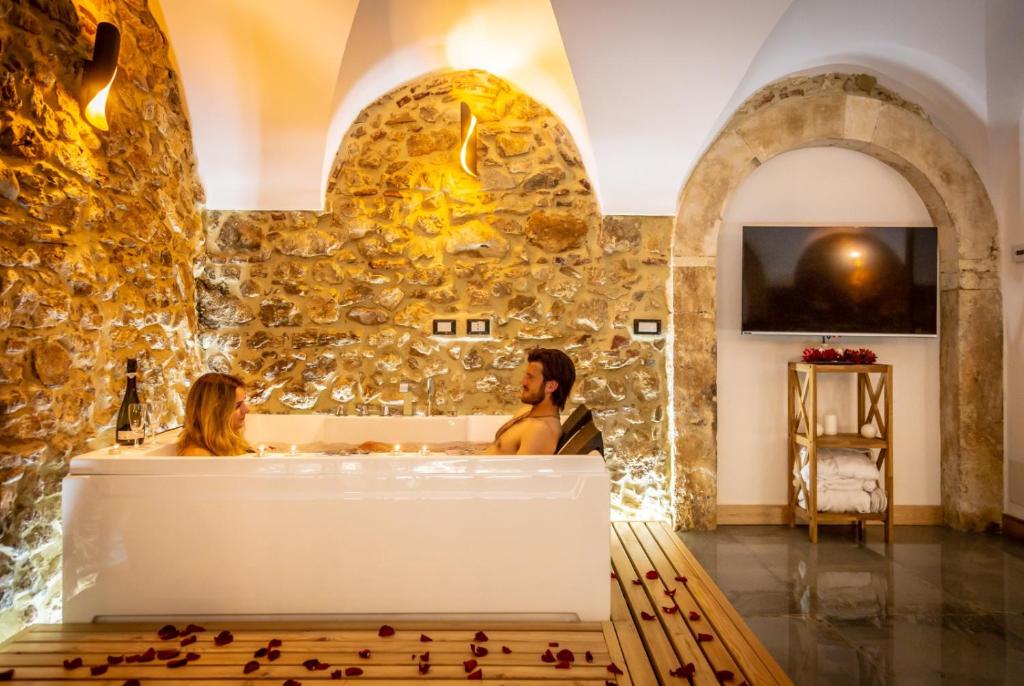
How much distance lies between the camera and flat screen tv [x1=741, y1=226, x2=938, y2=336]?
399cm

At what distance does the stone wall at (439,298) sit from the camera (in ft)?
13.2

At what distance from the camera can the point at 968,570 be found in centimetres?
334

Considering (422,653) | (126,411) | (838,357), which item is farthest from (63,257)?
(838,357)

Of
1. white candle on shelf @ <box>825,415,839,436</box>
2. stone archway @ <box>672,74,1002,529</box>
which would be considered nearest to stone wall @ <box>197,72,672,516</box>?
stone archway @ <box>672,74,1002,529</box>

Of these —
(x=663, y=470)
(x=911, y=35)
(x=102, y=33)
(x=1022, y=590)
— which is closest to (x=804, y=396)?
(x=663, y=470)

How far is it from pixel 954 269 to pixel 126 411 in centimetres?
451

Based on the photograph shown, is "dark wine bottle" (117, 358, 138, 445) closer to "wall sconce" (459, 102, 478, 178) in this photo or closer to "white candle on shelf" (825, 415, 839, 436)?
"wall sconce" (459, 102, 478, 178)

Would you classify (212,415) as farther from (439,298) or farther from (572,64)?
(572,64)

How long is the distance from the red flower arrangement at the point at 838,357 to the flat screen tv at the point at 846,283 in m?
0.15

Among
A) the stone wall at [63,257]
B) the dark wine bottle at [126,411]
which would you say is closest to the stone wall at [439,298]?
the stone wall at [63,257]

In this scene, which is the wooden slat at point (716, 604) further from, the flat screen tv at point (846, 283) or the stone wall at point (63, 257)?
the stone wall at point (63, 257)

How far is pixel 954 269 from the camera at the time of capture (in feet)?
13.3

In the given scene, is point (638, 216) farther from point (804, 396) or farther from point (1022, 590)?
point (1022, 590)

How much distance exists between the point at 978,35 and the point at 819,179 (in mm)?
1054
